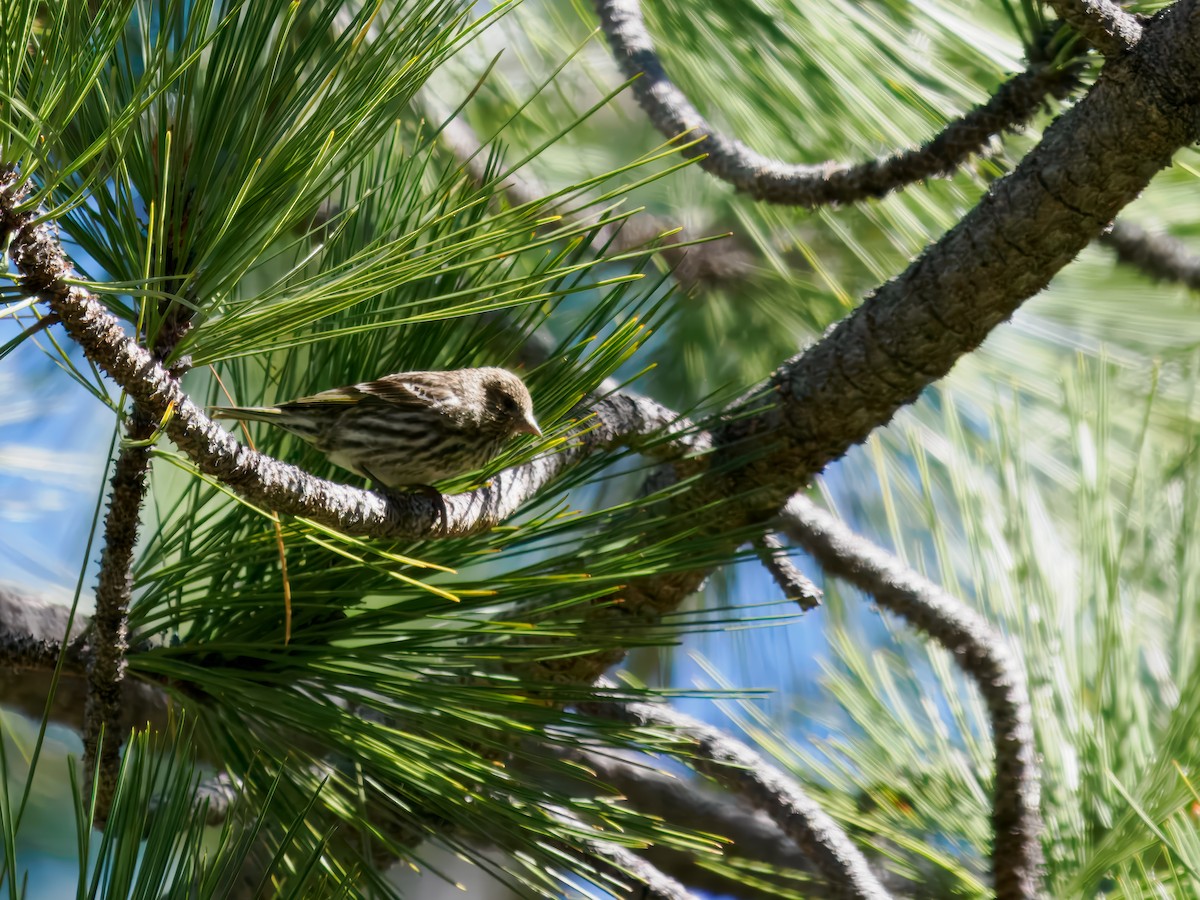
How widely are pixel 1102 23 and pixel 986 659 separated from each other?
1.04 metres

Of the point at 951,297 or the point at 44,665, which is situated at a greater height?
the point at 951,297

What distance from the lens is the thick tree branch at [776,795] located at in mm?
1848

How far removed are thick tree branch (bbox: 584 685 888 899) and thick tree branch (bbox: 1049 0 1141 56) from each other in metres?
1.10

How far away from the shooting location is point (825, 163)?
190 centimetres

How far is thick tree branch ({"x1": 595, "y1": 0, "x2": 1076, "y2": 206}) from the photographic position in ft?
5.36

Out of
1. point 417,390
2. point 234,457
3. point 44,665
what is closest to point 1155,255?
point 417,390

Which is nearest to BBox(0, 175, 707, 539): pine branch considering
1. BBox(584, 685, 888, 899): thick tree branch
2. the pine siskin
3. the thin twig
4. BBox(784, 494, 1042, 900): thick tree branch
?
the pine siskin

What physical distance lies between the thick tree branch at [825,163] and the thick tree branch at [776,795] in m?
0.84

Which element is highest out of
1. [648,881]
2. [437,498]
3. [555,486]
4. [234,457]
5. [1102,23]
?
[1102,23]

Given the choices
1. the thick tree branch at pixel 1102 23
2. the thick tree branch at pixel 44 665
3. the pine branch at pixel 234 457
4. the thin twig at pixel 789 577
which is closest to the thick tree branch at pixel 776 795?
the thin twig at pixel 789 577

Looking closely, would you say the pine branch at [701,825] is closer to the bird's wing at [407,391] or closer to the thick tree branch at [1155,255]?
the bird's wing at [407,391]

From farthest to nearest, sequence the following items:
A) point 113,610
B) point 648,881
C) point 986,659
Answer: point 986,659 < point 648,881 < point 113,610

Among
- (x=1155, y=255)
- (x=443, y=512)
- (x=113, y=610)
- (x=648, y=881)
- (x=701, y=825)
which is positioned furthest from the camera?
(x=701, y=825)

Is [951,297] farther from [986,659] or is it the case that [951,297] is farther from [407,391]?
[407,391]
